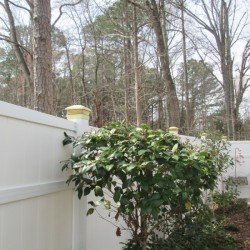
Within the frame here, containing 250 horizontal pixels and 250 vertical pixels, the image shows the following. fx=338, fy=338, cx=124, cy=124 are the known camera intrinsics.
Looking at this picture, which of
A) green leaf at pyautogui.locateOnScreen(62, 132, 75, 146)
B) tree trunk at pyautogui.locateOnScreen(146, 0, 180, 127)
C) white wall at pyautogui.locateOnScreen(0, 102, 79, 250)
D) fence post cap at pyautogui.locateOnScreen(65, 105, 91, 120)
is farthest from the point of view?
tree trunk at pyautogui.locateOnScreen(146, 0, 180, 127)

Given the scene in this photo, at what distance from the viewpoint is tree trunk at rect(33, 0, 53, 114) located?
4684mm

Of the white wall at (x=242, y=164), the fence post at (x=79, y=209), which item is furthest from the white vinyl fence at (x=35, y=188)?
the white wall at (x=242, y=164)

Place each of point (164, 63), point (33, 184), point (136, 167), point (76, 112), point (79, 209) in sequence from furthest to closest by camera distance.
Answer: point (164, 63), point (76, 112), point (79, 209), point (136, 167), point (33, 184)

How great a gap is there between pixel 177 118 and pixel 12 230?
26.4 feet

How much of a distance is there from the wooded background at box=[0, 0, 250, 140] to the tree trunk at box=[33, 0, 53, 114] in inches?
117

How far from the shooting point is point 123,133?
2502 mm

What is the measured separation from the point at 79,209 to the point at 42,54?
285 centimetres

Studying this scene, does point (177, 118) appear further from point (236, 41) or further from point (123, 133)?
point (236, 41)

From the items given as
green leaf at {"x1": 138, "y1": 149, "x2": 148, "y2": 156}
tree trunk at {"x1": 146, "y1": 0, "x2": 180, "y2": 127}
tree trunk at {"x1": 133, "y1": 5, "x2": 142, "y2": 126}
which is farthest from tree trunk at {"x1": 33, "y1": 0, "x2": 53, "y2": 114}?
tree trunk at {"x1": 146, "y1": 0, "x2": 180, "y2": 127}

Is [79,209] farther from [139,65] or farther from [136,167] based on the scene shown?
[139,65]

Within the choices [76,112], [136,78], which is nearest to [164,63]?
[136,78]

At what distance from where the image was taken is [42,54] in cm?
479

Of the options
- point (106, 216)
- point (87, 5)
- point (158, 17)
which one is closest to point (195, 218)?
point (106, 216)

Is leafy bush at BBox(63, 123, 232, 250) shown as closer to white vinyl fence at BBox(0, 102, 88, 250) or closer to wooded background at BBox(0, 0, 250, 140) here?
white vinyl fence at BBox(0, 102, 88, 250)
